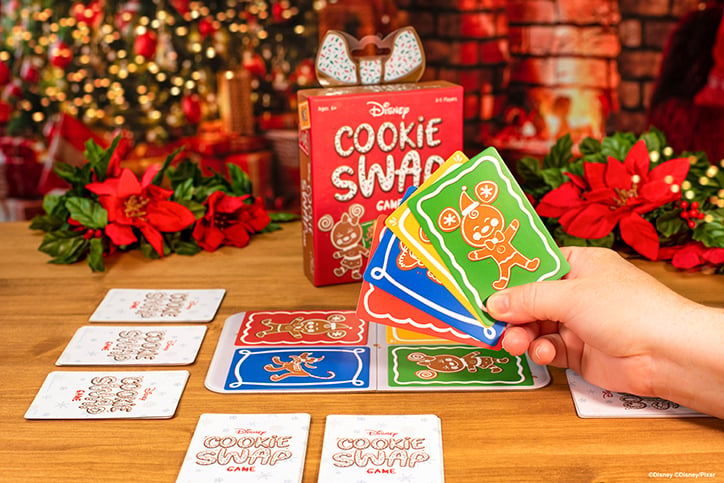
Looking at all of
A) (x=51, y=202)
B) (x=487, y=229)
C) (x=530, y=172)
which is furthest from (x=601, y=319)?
(x=51, y=202)

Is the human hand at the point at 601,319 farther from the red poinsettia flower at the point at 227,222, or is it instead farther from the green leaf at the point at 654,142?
the red poinsettia flower at the point at 227,222

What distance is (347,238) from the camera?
4.04 ft

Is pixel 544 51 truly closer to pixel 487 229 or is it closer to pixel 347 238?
pixel 347 238

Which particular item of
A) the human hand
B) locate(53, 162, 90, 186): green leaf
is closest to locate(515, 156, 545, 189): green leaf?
the human hand

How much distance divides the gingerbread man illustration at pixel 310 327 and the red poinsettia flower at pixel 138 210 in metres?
0.35

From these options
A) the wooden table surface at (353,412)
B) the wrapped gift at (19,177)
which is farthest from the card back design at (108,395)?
the wrapped gift at (19,177)

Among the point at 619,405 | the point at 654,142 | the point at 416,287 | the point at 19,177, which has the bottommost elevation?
the point at 19,177

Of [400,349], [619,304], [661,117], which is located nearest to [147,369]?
[400,349]

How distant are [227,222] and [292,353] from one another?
1.61 ft

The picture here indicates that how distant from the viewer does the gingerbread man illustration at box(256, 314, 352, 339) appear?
104 cm

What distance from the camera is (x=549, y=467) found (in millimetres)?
753

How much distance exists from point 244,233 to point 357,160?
1.04ft

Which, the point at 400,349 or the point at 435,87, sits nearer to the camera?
the point at 400,349

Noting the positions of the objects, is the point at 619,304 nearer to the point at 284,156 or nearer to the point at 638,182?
the point at 638,182
